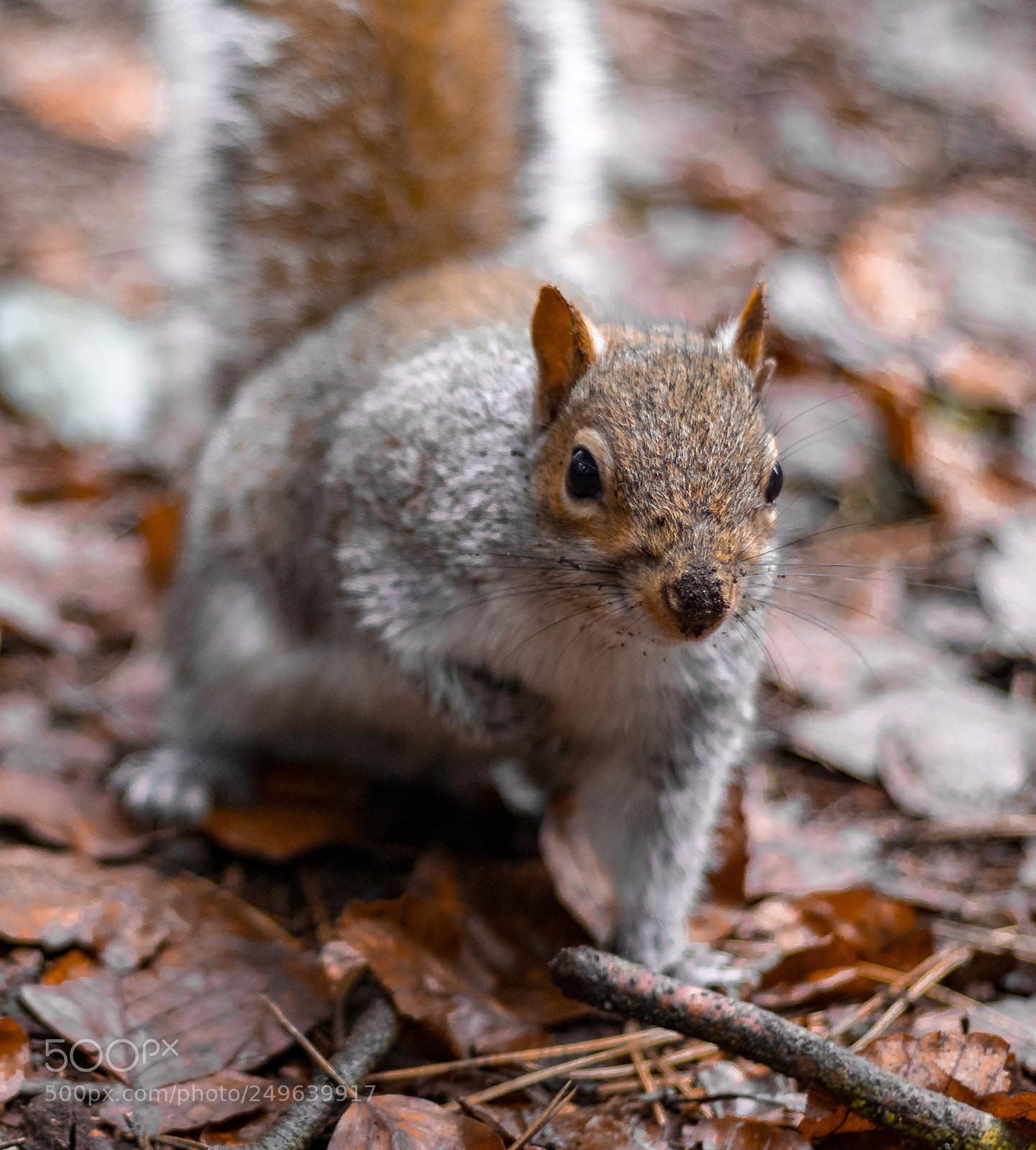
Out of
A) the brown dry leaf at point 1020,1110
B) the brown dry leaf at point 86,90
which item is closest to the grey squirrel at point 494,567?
the brown dry leaf at point 1020,1110

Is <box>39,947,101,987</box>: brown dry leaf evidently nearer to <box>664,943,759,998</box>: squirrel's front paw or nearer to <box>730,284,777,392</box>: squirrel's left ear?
<box>664,943,759,998</box>: squirrel's front paw

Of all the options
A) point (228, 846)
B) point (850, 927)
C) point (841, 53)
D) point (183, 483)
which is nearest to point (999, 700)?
point (850, 927)

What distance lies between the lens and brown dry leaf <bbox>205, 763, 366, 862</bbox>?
1922 millimetres

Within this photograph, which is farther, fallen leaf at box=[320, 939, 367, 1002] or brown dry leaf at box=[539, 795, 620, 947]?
brown dry leaf at box=[539, 795, 620, 947]

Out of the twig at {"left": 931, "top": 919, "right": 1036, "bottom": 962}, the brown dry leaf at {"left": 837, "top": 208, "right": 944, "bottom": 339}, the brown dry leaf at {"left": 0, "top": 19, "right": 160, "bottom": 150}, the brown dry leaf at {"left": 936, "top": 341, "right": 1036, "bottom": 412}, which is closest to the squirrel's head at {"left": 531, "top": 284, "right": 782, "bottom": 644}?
the twig at {"left": 931, "top": 919, "right": 1036, "bottom": 962}

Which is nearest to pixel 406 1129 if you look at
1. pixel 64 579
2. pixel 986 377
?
pixel 64 579

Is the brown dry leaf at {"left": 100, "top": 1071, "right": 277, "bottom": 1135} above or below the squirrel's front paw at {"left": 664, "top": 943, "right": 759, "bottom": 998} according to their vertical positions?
below

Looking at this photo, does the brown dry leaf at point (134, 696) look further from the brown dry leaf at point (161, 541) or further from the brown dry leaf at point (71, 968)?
the brown dry leaf at point (71, 968)

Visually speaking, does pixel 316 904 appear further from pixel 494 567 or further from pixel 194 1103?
pixel 494 567

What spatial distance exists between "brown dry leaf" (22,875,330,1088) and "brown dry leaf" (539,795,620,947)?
415mm

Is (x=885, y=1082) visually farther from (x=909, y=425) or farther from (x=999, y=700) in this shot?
(x=909, y=425)

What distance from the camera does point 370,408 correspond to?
1751 mm

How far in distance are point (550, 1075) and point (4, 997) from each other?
2.58 feet

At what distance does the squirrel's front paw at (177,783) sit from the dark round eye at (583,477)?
106 cm
